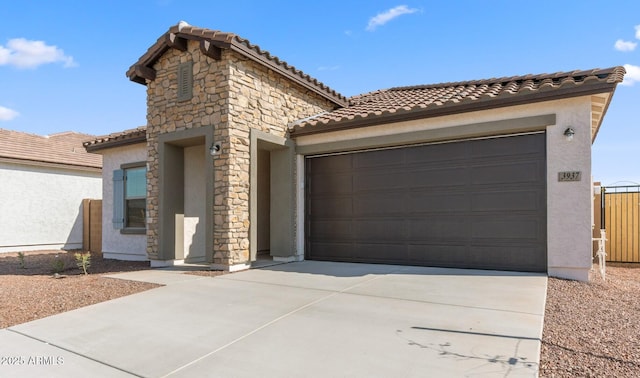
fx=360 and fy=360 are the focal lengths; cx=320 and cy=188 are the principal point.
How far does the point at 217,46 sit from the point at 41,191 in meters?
10.9

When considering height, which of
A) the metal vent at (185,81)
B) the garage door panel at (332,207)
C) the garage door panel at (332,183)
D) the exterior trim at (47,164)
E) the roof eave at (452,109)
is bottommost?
the garage door panel at (332,207)

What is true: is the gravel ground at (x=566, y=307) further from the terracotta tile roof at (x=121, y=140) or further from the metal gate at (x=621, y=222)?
the terracotta tile roof at (x=121, y=140)

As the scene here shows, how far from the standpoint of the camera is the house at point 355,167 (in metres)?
6.85

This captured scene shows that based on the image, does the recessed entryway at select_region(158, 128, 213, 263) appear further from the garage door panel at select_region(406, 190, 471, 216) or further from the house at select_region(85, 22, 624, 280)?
the garage door panel at select_region(406, 190, 471, 216)

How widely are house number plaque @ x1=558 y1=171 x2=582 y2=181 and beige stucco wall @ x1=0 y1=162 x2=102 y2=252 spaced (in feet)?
54.7

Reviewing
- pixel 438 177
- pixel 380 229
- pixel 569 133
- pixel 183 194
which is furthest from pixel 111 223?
pixel 569 133

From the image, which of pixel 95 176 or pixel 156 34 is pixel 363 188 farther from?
pixel 95 176

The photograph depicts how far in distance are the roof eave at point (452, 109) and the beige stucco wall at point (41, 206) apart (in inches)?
427

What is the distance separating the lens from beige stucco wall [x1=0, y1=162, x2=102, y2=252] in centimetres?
1304

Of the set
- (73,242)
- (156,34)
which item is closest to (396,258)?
(156,34)

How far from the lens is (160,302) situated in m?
5.33

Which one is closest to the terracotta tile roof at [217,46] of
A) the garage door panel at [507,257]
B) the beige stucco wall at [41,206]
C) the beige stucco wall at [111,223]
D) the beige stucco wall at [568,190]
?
the beige stucco wall at [111,223]

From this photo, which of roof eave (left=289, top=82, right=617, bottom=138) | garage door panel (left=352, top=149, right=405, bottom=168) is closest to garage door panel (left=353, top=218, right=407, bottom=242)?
garage door panel (left=352, top=149, right=405, bottom=168)

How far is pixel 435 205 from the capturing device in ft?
26.5
